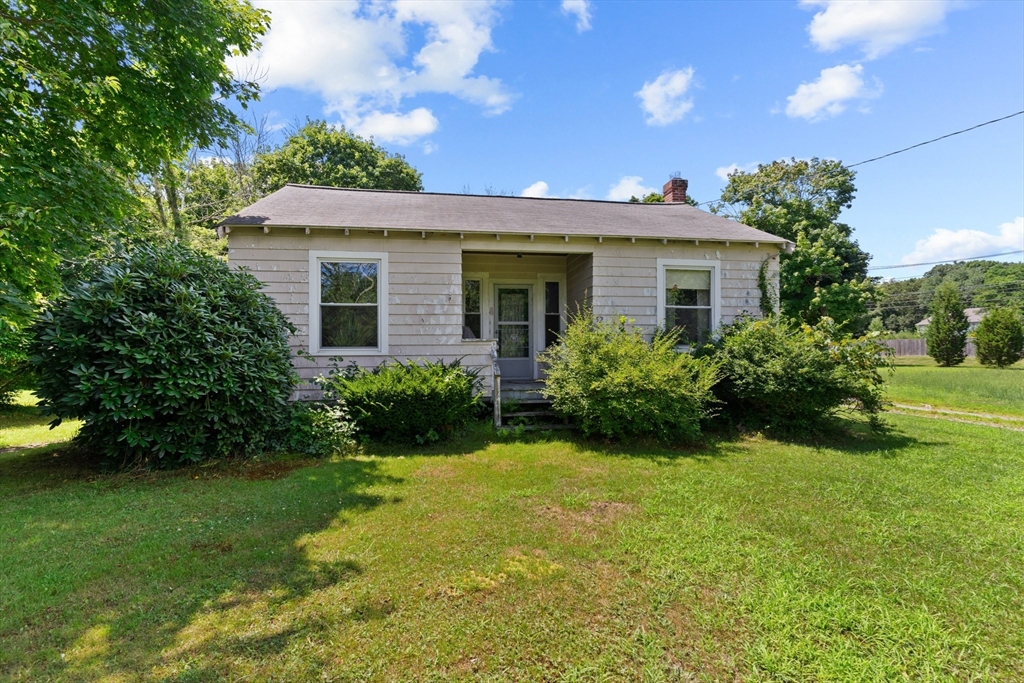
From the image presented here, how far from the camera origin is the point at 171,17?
21.0 ft

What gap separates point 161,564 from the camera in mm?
3168

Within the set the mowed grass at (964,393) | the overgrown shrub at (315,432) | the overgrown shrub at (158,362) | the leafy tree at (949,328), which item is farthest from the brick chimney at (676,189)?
the leafy tree at (949,328)

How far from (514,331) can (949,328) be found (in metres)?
27.6

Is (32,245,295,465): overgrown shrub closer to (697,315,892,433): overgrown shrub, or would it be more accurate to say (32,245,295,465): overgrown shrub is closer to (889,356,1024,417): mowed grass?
(697,315,892,433): overgrown shrub

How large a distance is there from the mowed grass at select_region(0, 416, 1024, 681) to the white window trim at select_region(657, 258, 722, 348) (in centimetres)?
419

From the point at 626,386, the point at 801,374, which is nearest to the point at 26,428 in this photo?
the point at 626,386

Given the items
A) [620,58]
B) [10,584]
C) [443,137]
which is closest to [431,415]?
[10,584]

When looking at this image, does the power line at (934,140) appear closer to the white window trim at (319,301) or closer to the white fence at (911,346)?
the white window trim at (319,301)

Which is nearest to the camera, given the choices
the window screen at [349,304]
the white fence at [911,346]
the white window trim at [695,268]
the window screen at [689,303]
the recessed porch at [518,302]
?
the window screen at [349,304]

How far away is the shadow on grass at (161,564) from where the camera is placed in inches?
90.0

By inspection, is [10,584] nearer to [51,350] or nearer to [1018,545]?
[51,350]

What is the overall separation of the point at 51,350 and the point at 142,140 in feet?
12.5

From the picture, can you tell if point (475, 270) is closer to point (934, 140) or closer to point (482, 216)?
point (482, 216)

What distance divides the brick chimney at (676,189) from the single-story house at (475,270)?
79.0 inches
